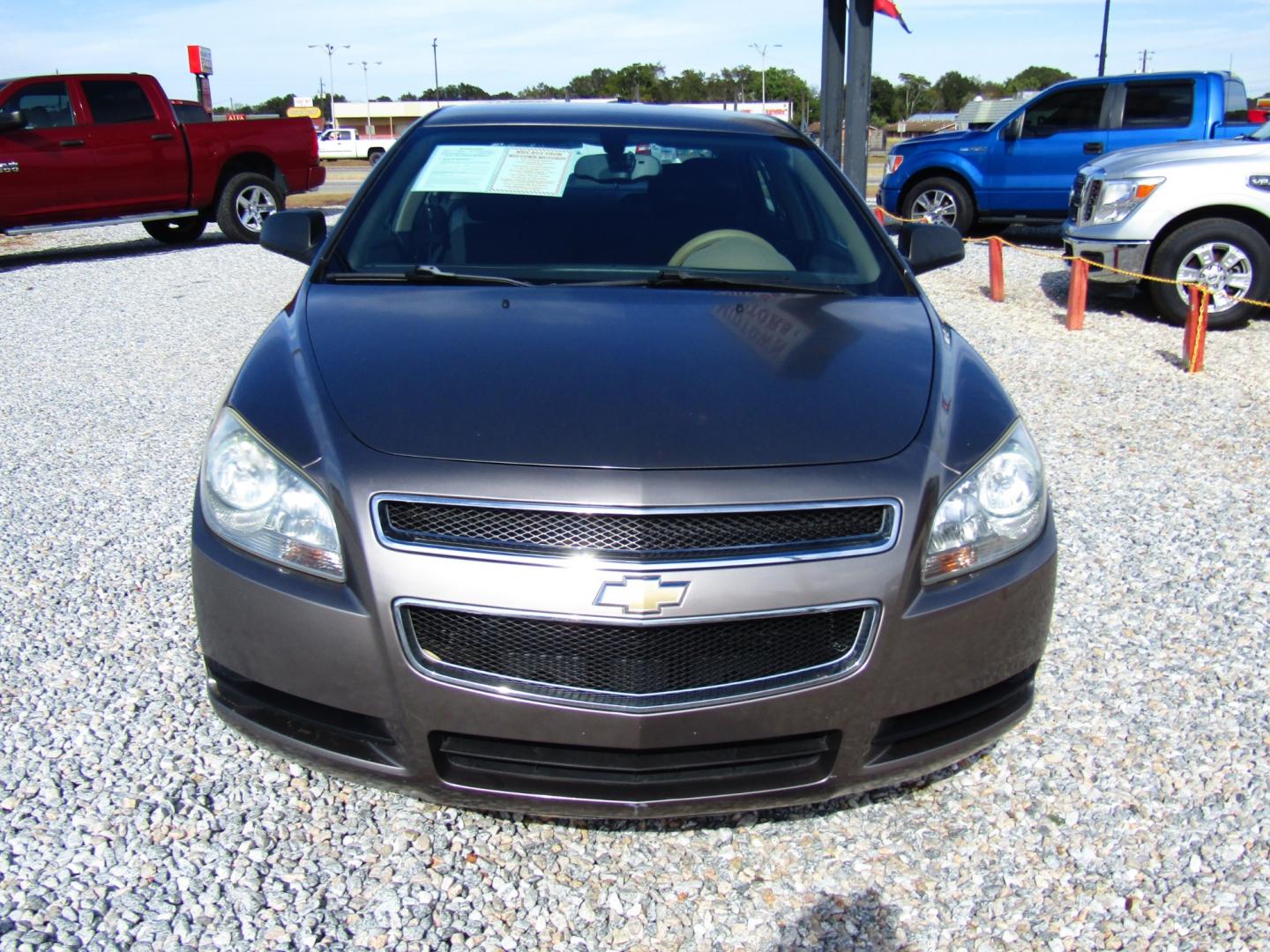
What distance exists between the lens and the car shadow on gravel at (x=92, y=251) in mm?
13234

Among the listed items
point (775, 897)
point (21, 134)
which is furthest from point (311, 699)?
point (21, 134)

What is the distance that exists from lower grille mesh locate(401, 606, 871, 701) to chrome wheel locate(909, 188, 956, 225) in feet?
39.9

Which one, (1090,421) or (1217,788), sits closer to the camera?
A: (1217,788)

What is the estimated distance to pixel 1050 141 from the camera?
12.9m

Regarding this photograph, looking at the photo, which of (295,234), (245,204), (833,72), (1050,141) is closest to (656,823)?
(295,234)

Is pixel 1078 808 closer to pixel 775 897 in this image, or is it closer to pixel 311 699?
pixel 775 897

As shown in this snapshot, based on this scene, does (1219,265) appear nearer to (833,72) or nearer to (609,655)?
(833,72)

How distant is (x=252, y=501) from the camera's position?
2295 mm

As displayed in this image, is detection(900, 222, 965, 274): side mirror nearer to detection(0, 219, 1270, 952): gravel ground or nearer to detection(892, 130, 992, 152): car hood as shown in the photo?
detection(0, 219, 1270, 952): gravel ground

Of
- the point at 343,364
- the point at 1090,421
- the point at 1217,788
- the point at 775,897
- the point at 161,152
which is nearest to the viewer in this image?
the point at 775,897

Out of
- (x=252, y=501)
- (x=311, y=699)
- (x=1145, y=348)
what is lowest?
(x=1145, y=348)

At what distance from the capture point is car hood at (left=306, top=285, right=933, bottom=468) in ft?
7.32

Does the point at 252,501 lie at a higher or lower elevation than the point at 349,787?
higher

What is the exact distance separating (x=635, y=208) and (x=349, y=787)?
1.87 meters
